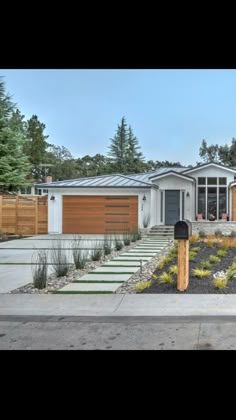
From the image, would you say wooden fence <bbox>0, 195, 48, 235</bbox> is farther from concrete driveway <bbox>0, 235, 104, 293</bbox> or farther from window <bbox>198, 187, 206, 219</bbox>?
window <bbox>198, 187, 206, 219</bbox>

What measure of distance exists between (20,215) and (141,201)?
6.54 meters

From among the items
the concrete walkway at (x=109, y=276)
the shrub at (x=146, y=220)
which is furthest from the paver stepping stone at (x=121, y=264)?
the shrub at (x=146, y=220)

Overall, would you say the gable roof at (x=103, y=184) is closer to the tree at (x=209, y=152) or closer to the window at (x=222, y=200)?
the window at (x=222, y=200)

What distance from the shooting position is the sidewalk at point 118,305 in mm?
5449

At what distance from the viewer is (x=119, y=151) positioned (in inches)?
1986

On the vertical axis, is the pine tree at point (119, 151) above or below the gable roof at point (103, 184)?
above

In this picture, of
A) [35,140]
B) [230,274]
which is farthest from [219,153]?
[230,274]

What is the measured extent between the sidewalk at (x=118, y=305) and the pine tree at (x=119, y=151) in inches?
1675

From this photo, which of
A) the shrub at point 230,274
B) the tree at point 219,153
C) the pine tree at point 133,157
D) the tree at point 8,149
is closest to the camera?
the shrub at point 230,274

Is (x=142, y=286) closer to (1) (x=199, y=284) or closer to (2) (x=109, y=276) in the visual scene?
(1) (x=199, y=284)

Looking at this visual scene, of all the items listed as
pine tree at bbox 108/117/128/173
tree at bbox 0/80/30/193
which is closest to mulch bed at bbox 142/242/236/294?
tree at bbox 0/80/30/193
